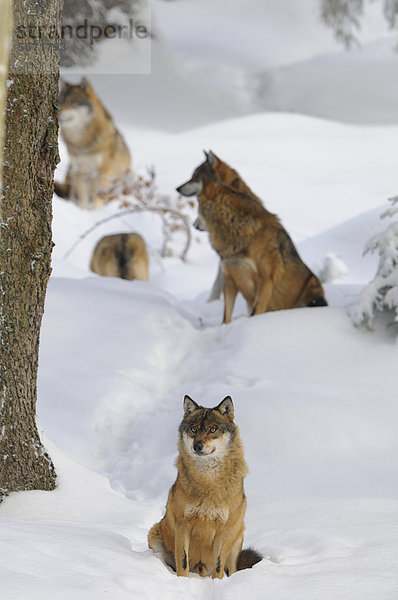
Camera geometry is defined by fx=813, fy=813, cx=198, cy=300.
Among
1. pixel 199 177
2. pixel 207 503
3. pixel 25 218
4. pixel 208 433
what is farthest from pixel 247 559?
pixel 199 177

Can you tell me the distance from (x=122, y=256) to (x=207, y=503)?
750 centimetres

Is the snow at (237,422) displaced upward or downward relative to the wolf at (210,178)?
downward

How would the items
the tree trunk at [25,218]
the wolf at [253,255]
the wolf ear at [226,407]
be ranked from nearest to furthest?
1. the wolf ear at [226,407]
2. the tree trunk at [25,218]
3. the wolf at [253,255]

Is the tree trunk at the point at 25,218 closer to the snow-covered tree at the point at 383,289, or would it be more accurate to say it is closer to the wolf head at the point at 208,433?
the wolf head at the point at 208,433

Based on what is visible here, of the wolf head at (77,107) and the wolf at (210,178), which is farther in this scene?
the wolf head at (77,107)

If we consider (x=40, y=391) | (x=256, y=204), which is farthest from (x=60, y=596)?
(x=256, y=204)

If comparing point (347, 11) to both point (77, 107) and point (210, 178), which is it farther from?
point (210, 178)

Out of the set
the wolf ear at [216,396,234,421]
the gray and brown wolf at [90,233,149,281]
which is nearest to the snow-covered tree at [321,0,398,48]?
the gray and brown wolf at [90,233,149,281]

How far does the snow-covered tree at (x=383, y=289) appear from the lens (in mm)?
7090

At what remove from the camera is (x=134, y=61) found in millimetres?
28578

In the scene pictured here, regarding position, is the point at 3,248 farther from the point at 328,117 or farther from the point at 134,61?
the point at 134,61

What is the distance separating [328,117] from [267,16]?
13.5 m

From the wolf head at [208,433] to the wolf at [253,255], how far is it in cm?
416

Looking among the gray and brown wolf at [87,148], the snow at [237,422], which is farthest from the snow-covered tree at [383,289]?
the gray and brown wolf at [87,148]
